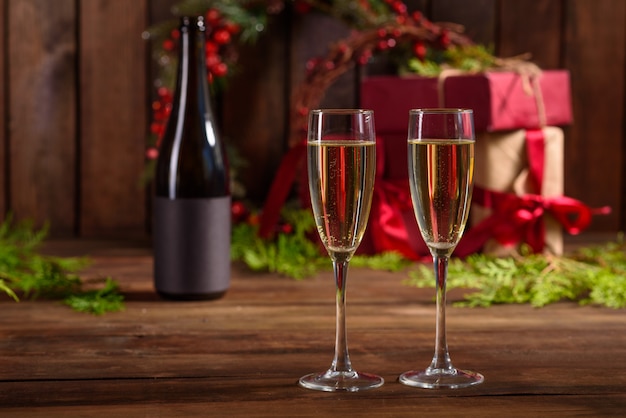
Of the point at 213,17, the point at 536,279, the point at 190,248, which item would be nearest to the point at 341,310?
the point at 190,248

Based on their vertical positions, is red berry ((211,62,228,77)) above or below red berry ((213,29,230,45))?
below

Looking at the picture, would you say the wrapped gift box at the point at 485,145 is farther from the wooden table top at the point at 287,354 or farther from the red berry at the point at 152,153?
the red berry at the point at 152,153

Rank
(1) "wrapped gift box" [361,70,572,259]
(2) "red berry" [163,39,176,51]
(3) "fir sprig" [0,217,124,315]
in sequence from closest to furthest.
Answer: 1. (3) "fir sprig" [0,217,124,315]
2. (1) "wrapped gift box" [361,70,572,259]
3. (2) "red berry" [163,39,176,51]

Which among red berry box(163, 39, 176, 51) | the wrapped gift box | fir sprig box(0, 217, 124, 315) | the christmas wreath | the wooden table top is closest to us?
the wooden table top

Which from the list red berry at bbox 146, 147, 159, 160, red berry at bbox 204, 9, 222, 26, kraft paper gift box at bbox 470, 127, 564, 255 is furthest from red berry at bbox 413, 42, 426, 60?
red berry at bbox 146, 147, 159, 160

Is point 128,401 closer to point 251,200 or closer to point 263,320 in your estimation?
point 263,320

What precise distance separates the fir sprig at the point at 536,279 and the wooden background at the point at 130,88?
54 centimetres

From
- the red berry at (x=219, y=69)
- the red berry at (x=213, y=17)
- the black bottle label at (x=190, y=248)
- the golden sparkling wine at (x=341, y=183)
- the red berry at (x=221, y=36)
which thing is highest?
the red berry at (x=213, y=17)

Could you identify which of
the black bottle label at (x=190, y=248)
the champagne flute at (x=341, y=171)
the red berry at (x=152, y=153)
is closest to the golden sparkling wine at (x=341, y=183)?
the champagne flute at (x=341, y=171)

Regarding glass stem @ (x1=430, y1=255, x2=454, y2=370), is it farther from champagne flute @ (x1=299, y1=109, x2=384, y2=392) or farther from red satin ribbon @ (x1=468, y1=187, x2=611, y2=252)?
red satin ribbon @ (x1=468, y1=187, x2=611, y2=252)

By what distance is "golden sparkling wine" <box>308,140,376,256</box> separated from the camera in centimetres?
77

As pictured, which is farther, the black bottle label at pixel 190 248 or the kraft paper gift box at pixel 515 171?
the kraft paper gift box at pixel 515 171

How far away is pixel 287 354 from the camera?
0.93 m

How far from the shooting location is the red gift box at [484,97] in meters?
1.48
